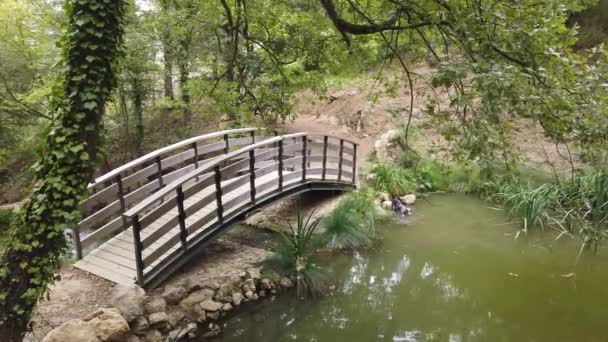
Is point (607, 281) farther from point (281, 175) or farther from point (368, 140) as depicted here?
point (368, 140)

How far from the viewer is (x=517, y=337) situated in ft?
15.1

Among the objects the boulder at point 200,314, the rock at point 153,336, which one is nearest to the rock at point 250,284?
the boulder at point 200,314

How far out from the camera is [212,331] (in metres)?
4.52

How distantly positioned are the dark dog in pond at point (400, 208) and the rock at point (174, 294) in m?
4.73

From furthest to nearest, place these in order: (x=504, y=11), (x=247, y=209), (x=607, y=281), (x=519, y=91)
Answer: (x=247, y=209), (x=607, y=281), (x=504, y=11), (x=519, y=91)

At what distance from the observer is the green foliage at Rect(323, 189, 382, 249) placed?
6594 millimetres

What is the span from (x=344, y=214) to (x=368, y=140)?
574cm

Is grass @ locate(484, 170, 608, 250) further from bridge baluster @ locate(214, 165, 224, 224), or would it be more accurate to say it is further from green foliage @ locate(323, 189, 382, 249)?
bridge baluster @ locate(214, 165, 224, 224)

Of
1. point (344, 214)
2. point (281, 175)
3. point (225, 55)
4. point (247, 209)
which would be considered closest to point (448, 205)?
point (344, 214)

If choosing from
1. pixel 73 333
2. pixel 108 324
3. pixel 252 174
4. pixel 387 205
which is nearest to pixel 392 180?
pixel 387 205

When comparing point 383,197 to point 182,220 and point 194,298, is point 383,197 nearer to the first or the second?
point 182,220

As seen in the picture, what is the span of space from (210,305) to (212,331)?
321 mm

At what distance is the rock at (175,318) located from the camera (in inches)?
174

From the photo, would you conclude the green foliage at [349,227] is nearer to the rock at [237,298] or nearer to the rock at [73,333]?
the rock at [237,298]
